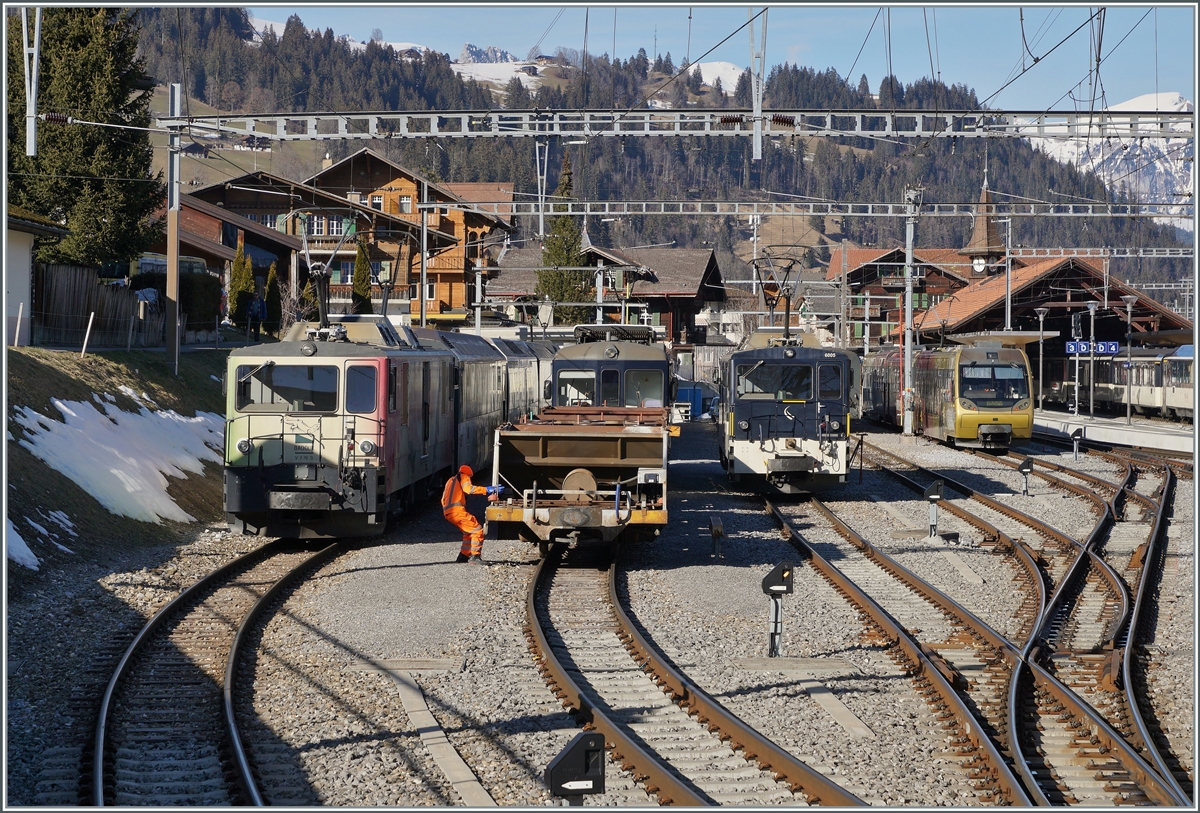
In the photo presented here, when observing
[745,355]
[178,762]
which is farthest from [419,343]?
[178,762]

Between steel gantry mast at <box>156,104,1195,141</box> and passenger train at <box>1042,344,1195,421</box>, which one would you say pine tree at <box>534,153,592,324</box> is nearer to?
passenger train at <box>1042,344,1195,421</box>

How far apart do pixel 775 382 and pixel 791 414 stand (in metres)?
0.70

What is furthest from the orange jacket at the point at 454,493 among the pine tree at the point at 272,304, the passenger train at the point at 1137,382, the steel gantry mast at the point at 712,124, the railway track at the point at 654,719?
the passenger train at the point at 1137,382

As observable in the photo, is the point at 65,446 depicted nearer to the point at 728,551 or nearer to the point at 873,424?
the point at 728,551

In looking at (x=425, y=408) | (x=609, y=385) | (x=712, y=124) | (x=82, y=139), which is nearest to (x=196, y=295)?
(x=82, y=139)

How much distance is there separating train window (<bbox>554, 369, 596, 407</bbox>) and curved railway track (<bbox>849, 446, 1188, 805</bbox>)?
9.92 m

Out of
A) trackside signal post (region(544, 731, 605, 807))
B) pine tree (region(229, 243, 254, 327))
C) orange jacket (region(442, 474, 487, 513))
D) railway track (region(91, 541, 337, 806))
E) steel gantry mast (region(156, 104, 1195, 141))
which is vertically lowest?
railway track (region(91, 541, 337, 806))

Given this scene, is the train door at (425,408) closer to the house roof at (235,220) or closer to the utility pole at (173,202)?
the utility pole at (173,202)

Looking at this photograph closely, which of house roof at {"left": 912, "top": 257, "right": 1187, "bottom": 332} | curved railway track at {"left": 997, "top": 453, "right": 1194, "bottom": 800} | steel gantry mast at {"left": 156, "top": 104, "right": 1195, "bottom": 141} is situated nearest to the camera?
curved railway track at {"left": 997, "top": 453, "right": 1194, "bottom": 800}

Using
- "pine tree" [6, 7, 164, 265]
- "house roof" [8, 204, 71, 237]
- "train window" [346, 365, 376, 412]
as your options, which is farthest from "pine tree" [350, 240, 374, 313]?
"train window" [346, 365, 376, 412]

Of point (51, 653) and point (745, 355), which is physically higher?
point (745, 355)

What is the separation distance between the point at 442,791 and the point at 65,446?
13.1 metres

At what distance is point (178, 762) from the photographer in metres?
8.05

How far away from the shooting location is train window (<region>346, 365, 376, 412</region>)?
16.2 meters
